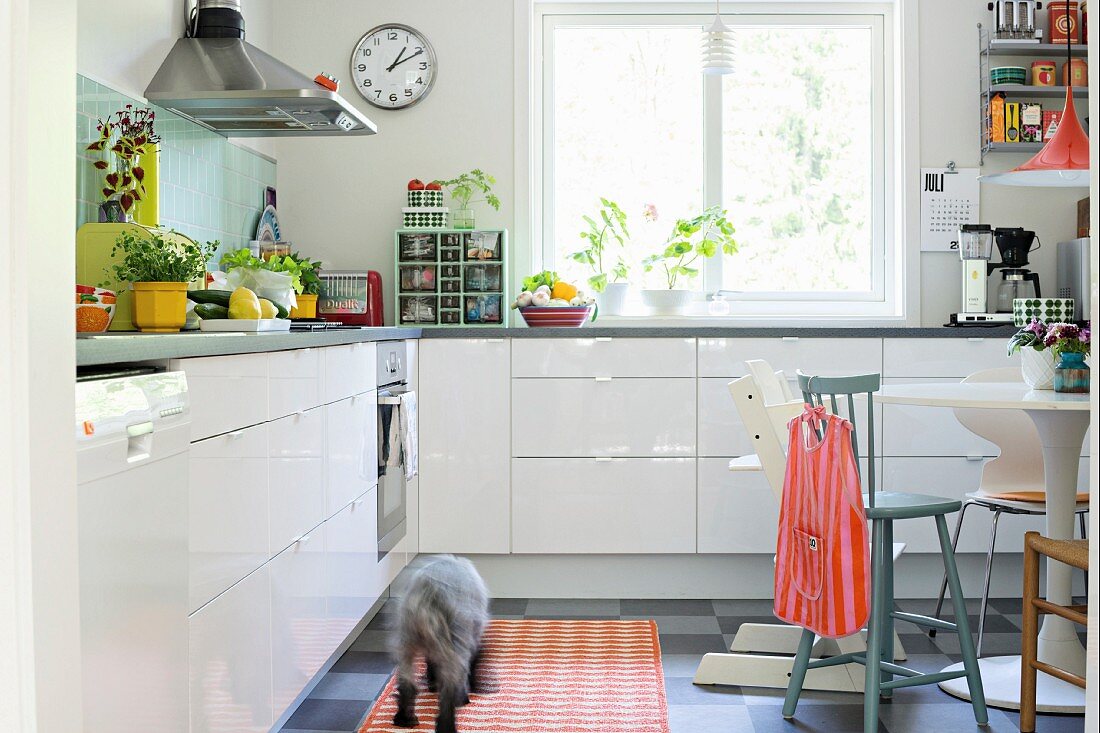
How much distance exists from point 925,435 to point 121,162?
276 centimetres

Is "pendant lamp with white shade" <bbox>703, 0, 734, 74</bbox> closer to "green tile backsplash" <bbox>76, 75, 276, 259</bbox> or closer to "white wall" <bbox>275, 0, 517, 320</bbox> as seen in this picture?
"white wall" <bbox>275, 0, 517, 320</bbox>

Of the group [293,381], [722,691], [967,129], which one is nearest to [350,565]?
[293,381]

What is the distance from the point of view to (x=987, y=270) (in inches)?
162

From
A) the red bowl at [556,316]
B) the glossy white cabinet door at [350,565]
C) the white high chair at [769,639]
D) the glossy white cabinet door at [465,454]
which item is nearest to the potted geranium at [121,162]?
the glossy white cabinet door at [350,565]

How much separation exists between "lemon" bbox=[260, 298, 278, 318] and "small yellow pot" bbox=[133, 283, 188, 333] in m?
0.31

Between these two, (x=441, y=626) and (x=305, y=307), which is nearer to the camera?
(x=441, y=626)

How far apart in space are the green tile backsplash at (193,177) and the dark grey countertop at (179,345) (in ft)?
2.40

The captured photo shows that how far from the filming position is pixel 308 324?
10.2ft

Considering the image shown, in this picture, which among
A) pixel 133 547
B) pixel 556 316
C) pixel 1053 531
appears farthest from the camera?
pixel 556 316

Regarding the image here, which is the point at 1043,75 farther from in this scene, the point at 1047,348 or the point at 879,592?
the point at 879,592

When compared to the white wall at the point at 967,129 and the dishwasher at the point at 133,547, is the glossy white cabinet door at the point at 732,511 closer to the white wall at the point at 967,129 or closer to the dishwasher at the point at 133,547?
the white wall at the point at 967,129

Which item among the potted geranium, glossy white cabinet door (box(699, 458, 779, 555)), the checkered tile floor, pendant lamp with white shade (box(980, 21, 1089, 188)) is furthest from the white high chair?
the potted geranium

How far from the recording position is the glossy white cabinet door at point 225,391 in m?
1.76

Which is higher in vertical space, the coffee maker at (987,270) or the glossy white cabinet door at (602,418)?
the coffee maker at (987,270)
